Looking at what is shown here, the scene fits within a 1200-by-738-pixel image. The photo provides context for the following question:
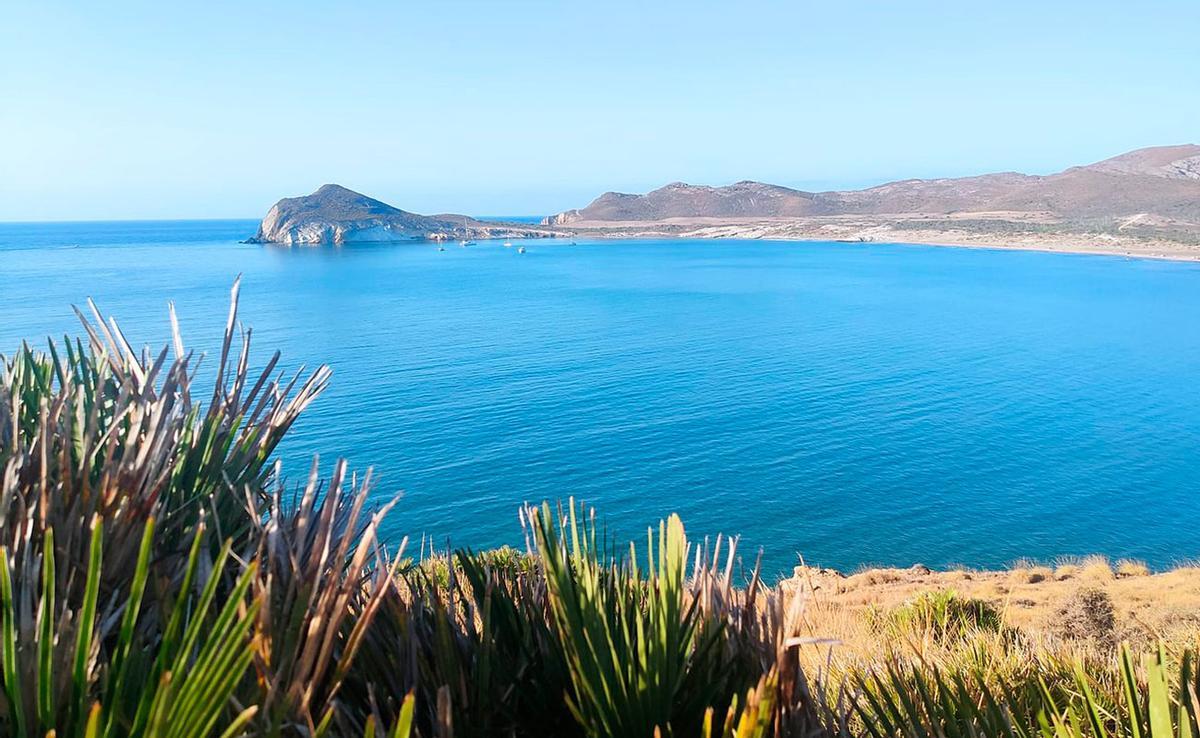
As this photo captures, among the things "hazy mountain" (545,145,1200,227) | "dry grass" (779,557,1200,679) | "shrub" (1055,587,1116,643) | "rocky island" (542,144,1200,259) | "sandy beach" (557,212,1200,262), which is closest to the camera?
"dry grass" (779,557,1200,679)

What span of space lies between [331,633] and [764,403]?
30.0 meters

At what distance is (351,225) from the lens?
440 ft

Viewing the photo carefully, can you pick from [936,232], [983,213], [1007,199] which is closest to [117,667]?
[936,232]

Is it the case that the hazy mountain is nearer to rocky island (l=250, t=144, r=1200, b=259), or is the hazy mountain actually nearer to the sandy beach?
rocky island (l=250, t=144, r=1200, b=259)

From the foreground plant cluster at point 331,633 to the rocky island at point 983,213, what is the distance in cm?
10690

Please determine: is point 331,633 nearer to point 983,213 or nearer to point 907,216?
point 983,213

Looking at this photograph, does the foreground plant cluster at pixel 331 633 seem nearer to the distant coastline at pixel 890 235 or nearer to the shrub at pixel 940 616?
the shrub at pixel 940 616

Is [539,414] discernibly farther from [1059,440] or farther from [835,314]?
[835,314]

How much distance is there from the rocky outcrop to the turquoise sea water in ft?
206

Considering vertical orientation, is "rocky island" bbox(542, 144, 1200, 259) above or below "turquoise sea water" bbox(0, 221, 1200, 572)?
above

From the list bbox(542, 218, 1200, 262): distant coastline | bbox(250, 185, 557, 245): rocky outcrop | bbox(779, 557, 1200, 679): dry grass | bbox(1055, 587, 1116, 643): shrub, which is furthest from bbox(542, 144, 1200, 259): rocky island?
bbox(1055, 587, 1116, 643): shrub

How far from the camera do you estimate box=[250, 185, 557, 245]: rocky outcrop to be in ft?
428

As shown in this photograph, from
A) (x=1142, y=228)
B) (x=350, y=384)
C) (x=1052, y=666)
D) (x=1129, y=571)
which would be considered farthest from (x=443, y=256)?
(x=1052, y=666)

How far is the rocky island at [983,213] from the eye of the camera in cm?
10962
